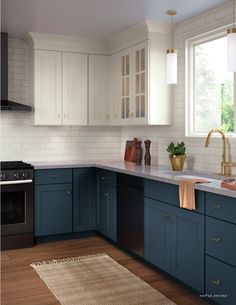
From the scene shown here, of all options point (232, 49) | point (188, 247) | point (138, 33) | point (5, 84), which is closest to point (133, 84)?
point (138, 33)

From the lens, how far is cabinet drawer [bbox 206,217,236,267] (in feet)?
9.09

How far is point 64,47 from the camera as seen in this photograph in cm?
520

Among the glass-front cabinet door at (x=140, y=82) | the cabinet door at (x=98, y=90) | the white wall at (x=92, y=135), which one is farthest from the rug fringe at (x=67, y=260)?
the cabinet door at (x=98, y=90)

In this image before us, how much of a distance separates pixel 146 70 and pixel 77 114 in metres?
1.22

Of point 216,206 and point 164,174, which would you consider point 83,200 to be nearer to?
point 164,174

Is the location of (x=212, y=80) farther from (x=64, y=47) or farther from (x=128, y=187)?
(x=64, y=47)

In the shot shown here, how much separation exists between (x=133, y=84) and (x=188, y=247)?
7.36 feet

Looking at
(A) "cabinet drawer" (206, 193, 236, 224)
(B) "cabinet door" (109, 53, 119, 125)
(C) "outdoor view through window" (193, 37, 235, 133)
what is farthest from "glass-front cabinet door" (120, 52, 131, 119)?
(A) "cabinet drawer" (206, 193, 236, 224)

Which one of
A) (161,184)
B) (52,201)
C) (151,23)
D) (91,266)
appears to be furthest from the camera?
(52,201)

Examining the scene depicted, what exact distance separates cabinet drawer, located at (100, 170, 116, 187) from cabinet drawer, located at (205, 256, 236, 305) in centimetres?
178

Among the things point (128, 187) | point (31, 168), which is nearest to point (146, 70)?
point (128, 187)

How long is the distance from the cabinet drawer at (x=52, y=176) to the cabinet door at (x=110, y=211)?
49 centimetres

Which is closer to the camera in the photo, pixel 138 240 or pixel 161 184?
pixel 161 184

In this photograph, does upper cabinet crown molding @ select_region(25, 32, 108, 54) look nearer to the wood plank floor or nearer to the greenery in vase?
the greenery in vase
